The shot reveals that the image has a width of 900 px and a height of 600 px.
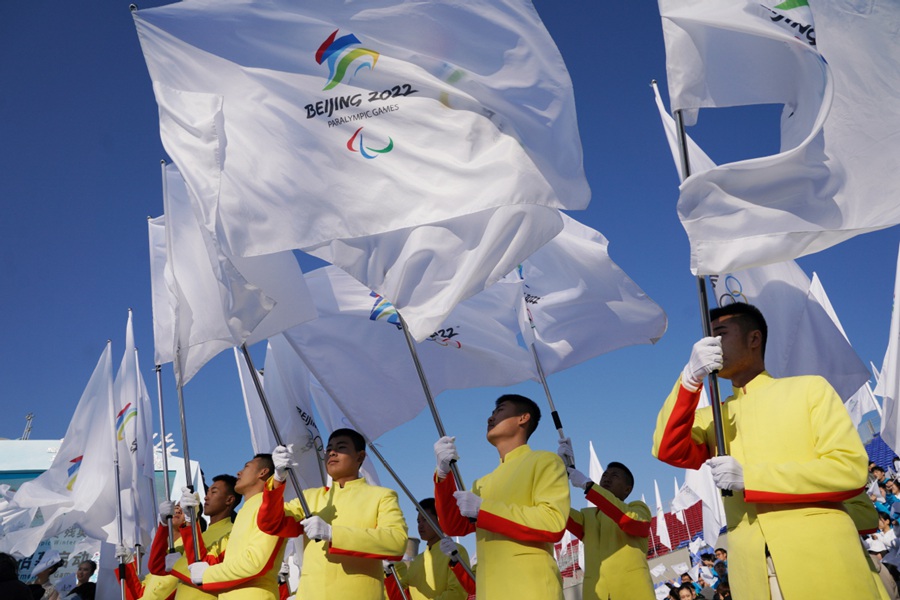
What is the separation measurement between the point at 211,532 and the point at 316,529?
264 centimetres

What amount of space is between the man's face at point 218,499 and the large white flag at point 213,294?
4.56 ft

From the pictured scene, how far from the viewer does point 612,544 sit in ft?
22.3

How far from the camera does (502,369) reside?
835cm

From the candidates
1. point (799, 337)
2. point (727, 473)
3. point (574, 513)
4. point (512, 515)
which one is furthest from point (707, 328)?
point (799, 337)

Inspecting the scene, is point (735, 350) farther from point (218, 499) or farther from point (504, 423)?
point (218, 499)

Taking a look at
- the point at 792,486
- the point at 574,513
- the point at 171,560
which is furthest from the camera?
the point at 574,513

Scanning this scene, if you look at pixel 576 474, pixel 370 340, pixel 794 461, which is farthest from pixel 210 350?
pixel 794 461

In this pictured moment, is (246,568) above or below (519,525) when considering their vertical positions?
below

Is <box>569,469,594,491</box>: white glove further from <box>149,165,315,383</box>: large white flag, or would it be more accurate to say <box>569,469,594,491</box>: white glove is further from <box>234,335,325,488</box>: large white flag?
<box>234,335,325,488</box>: large white flag

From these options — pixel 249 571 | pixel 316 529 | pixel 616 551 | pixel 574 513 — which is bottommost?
pixel 616 551

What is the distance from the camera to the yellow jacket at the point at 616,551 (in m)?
6.53

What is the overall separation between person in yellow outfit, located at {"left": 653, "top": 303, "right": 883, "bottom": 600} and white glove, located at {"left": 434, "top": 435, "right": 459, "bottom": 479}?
1353 millimetres

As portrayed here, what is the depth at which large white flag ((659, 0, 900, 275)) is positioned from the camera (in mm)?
3998

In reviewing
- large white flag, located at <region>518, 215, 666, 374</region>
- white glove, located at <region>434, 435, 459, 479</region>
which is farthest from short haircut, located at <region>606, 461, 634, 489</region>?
white glove, located at <region>434, 435, 459, 479</region>
